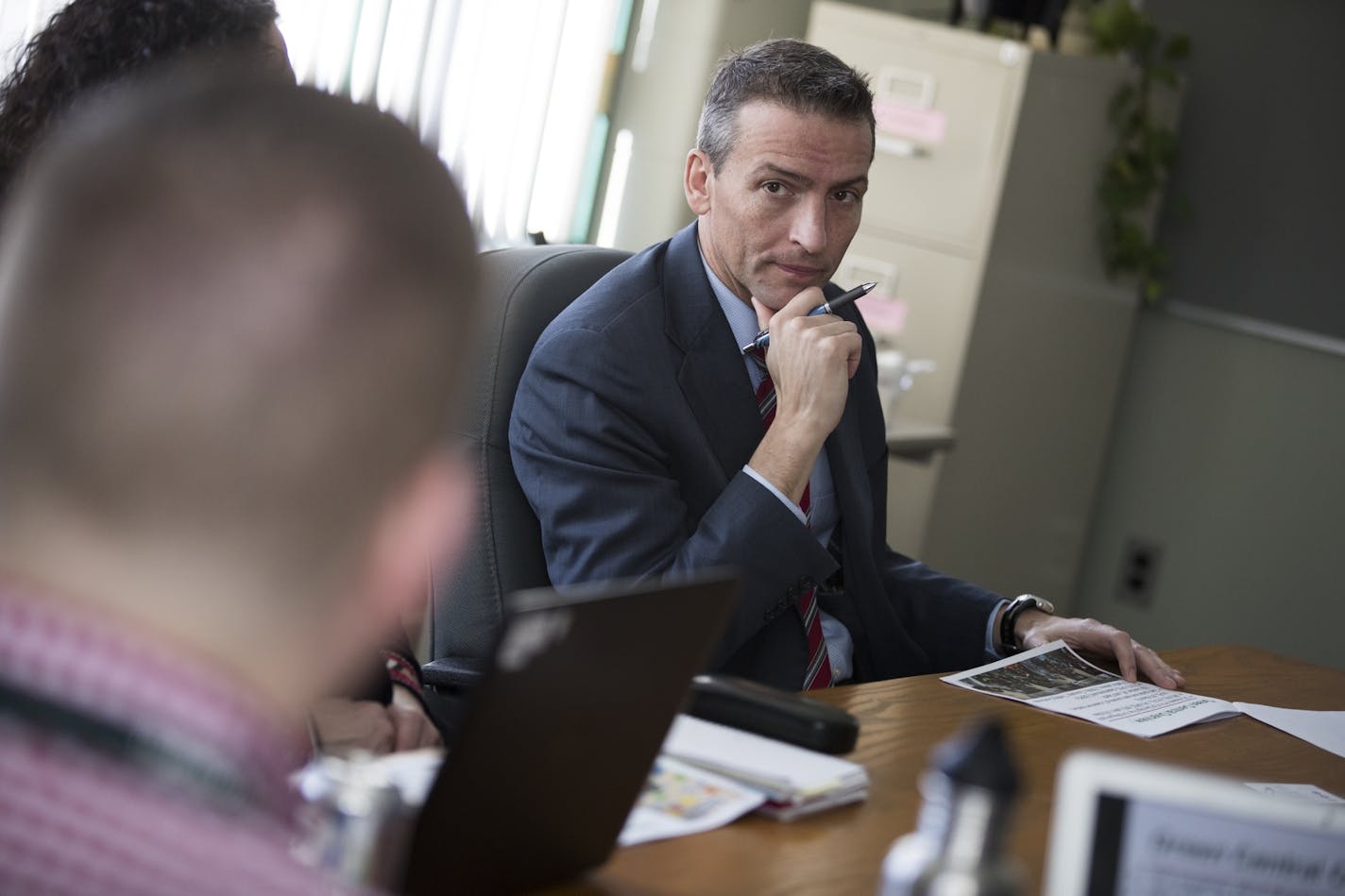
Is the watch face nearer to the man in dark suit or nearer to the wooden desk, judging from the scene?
the man in dark suit

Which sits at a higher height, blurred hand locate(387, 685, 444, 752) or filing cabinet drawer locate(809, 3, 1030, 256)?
filing cabinet drawer locate(809, 3, 1030, 256)

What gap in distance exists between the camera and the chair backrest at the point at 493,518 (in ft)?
5.57

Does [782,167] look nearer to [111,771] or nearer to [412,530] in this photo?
[412,530]

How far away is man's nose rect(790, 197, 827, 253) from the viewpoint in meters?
1.93

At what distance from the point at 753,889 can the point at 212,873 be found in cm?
55

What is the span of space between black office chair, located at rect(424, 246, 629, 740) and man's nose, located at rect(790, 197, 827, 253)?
0.35 meters

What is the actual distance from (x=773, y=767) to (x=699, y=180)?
108 centimetres

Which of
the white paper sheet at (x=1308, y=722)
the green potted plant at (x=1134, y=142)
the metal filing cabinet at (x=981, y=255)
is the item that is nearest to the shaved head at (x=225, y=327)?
the white paper sheet at (x=1308, y=722)

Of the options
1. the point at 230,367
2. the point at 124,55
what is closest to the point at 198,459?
the point at 230,367

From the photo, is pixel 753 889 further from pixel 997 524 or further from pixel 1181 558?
pixel 1181 558

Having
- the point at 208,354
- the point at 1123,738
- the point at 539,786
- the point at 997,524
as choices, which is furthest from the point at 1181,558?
the point at 208,354

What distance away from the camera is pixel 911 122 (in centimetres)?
364

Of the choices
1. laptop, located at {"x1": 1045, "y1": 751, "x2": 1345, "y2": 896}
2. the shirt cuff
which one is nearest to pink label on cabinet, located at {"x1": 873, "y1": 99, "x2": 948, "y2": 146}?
the shirt cuff

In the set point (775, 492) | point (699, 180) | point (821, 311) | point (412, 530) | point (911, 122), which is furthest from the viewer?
point (911, 122)
